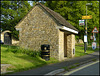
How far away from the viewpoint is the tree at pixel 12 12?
117 ft

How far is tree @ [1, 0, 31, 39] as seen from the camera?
35734 mm

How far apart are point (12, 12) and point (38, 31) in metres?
23.6

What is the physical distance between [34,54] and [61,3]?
74.5 ft

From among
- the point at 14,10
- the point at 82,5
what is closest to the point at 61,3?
the point at 82,5

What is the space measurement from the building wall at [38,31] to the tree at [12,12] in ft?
66.8

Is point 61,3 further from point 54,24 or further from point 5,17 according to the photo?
point 54,24

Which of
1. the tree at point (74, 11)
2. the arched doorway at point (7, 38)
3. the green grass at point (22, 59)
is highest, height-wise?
the tree at point (74, 11)

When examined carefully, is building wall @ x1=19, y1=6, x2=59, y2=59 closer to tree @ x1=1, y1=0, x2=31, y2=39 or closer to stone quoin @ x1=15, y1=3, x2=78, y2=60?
stone quoin @ x1=15, y1=3, x2=78, y2=60

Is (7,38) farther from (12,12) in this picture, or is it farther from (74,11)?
(74,11)

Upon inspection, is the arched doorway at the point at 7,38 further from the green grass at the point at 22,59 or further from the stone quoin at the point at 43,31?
the green grass at the point at 22,59

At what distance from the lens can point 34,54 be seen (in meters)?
12.9

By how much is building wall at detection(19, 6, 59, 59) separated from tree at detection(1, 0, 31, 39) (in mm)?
20364

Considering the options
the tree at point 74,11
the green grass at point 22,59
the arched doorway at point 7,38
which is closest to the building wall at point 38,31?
the green grass at point 22,59

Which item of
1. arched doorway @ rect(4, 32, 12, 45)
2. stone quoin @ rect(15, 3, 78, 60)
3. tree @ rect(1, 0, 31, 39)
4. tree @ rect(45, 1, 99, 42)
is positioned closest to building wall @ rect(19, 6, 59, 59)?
stone quoin @ rect(15, 3, 78, 60)
